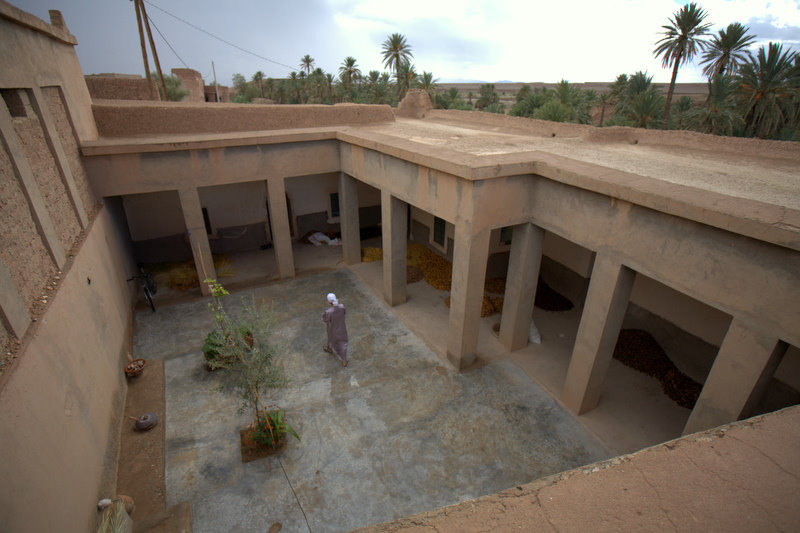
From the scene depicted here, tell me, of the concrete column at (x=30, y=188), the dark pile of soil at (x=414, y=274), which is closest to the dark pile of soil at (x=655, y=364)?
the dark pile of soil at (x=414, y=274)

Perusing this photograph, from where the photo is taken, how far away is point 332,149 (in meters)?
12.5

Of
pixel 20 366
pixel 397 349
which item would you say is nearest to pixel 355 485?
pixel 397 349

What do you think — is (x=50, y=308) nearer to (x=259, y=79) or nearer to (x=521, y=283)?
(x=521, y=283)

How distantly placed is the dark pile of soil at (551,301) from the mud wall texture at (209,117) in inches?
344

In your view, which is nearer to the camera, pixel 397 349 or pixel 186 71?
pixel 397 349

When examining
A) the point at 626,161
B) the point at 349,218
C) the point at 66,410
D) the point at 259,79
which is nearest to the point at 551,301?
the point at 626,161

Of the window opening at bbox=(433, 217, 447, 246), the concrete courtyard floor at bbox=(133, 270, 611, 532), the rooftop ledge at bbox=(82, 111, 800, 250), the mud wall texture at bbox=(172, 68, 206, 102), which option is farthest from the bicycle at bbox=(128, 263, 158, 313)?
the mud wall texture at bbox=(172, 68, 206, 102)

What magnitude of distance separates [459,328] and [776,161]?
782cm

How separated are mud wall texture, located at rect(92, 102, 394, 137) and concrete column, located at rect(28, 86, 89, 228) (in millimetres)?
3788

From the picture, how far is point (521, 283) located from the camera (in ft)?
28.6

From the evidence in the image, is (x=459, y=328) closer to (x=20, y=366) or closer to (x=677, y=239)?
(x=677, y=239)

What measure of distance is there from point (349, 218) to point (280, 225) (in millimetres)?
2295

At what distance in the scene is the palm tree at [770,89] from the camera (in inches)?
667

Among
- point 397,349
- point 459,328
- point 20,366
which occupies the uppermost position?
point 20,366
